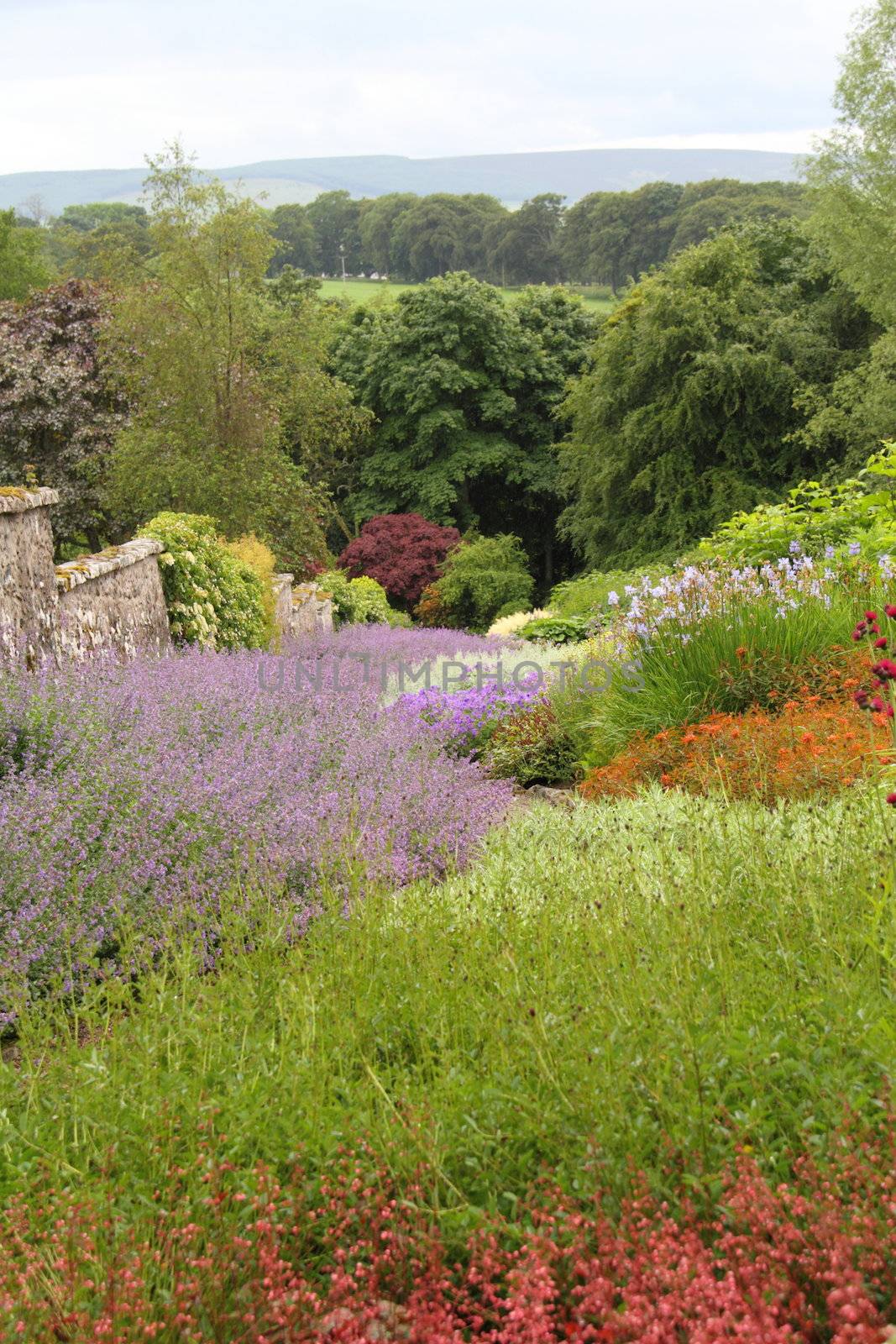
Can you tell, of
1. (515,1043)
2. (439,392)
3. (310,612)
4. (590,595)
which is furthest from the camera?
(439,392)

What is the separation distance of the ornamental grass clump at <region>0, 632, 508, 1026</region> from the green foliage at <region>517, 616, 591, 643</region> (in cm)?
811

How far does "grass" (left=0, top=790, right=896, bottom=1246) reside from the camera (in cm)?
211

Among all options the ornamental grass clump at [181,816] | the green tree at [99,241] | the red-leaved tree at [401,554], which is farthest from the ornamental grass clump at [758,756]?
the red-leaved tree at [401,554]

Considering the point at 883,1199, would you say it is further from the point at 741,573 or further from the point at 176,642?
the point at 176,642

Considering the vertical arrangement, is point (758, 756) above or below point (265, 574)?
above

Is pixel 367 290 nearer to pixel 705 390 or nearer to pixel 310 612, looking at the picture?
pixel 705 390

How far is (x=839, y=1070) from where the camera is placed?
2055 mm

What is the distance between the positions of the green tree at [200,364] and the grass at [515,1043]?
14726mm

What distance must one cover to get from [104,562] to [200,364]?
9.70m

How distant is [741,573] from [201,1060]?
5359 millimetres

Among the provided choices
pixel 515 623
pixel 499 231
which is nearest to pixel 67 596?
pixel 515 623

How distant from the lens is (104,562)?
8.45 m

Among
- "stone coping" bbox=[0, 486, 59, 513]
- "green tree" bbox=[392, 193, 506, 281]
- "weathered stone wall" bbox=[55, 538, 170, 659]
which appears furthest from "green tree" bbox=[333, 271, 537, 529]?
"green tree" bbox=[392, 193, 506, 281]

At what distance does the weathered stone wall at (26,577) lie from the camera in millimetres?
6672
